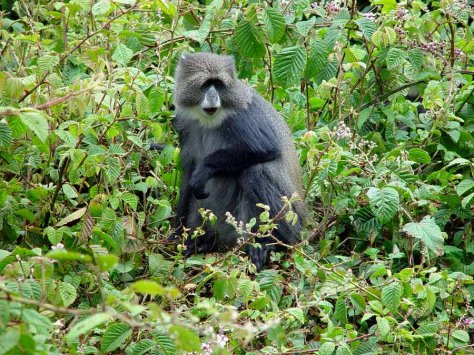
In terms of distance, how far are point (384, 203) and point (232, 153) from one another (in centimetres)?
140

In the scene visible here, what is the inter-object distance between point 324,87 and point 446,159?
101 cm

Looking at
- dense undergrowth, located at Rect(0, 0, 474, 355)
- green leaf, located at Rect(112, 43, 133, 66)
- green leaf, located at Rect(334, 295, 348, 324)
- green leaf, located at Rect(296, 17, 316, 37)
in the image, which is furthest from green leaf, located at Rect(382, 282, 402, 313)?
green leaf, located at Rect(112, 43, 133, 66)

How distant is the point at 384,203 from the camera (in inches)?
228

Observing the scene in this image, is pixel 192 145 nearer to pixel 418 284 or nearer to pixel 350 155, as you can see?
pixel 350 155

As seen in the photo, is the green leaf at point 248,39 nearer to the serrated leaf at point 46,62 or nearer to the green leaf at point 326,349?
the serrated leaf at point 46,62

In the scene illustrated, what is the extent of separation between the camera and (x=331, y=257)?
627cm

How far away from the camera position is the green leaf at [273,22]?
20.8ft

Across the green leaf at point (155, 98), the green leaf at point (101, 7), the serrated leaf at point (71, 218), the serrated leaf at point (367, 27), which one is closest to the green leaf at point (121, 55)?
the green leaf at point (155, 98)

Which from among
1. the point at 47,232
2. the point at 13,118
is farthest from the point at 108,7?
the point at 47,232

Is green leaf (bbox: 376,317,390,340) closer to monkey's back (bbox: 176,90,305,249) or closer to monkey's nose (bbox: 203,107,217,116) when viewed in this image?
monkey's back (bbox: 176,90,305,249)

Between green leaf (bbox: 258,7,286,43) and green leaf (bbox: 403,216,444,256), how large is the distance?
1621 millimetres

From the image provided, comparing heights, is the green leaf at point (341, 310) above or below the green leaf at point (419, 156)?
below

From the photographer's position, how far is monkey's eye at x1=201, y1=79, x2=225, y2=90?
674 cm

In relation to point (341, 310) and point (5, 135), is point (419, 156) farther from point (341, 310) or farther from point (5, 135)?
point (5, 135)
